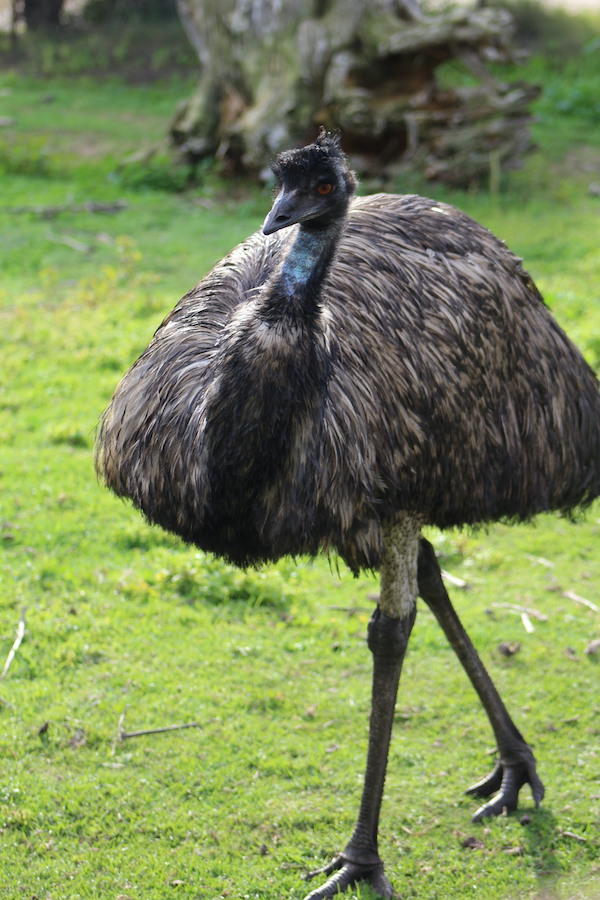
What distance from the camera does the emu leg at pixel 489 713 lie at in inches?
155

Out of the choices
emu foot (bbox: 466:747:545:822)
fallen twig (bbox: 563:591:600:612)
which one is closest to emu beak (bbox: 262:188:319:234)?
emu foot (bbox: 466:747:545:822)

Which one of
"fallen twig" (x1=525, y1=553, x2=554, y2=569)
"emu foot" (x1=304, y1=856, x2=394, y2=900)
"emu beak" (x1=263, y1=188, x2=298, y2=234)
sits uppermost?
"emu beak" (x1=263, y1=188, x2=298, y2=234)

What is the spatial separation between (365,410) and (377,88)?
8.56 m

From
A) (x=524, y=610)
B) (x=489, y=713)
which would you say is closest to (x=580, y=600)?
(x=524, y=610)

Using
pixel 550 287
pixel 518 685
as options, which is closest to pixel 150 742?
pixel 518 685

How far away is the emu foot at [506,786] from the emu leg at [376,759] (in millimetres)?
505

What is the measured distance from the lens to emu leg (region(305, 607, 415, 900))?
11.4ft

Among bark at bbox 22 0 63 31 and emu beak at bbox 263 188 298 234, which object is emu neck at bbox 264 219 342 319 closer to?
emu beak at bbox 263 188 298 234

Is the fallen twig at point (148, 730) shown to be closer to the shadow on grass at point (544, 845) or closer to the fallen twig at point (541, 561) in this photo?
the shadow on grass at point (544, 845)

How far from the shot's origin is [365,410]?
304 centimetres

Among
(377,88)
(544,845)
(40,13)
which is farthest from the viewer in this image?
(40,13)

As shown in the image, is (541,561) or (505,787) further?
(541,561)

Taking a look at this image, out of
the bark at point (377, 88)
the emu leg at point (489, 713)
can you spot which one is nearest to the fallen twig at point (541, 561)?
the emu leg at point (489, 713)

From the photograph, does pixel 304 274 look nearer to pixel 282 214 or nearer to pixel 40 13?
pixel 282 214
